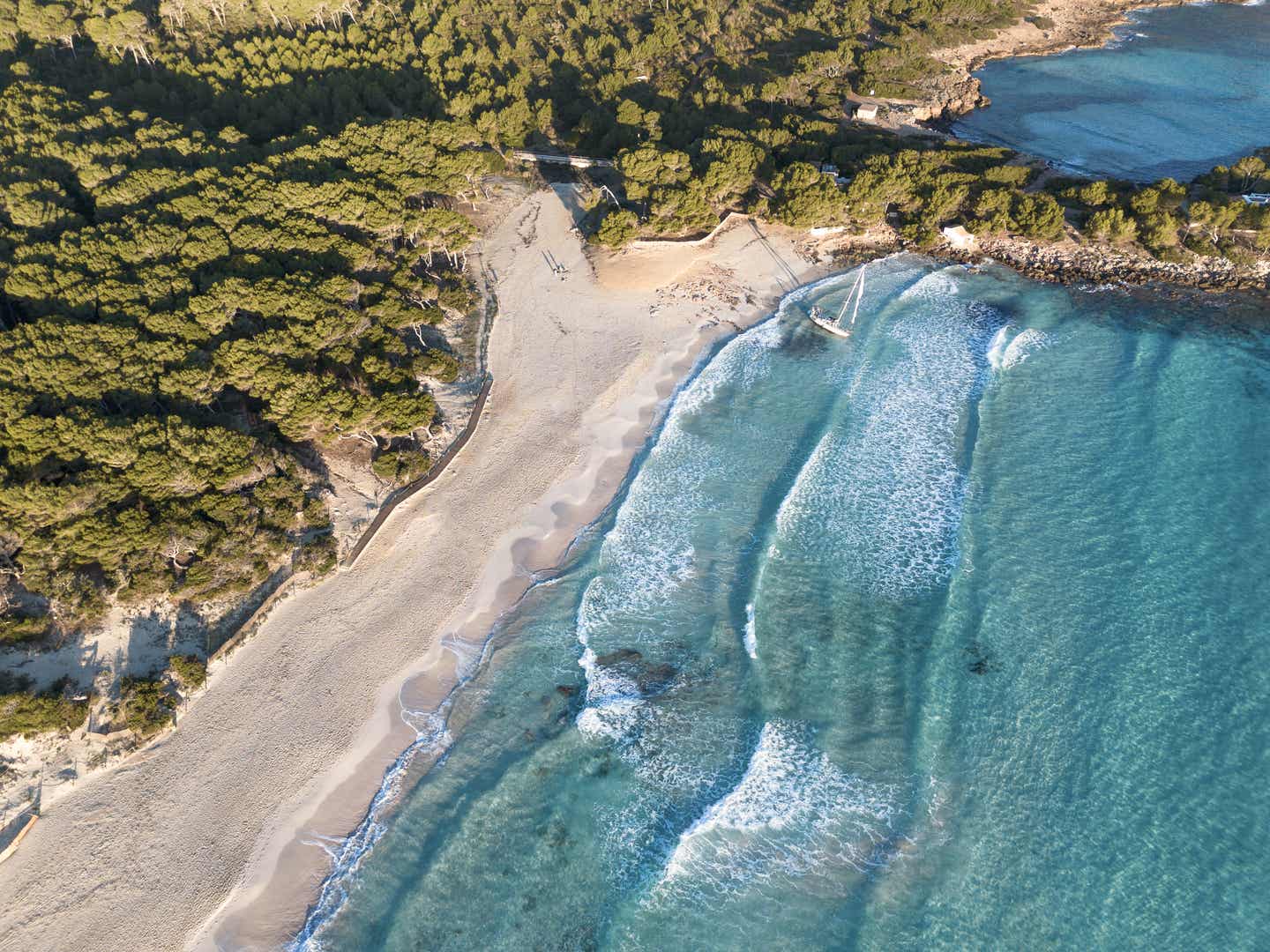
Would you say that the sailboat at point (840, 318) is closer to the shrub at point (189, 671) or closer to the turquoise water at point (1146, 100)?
the turquoise water at point (1146, 100)

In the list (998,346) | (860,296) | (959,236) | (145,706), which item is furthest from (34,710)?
(959,236)

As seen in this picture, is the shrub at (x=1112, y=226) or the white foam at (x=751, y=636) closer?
the white foam at (x=751, y=636)

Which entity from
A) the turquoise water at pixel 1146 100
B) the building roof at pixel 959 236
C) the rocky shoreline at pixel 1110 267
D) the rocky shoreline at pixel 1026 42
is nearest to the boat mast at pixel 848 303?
the rocky shoreline at pixel 1110 267

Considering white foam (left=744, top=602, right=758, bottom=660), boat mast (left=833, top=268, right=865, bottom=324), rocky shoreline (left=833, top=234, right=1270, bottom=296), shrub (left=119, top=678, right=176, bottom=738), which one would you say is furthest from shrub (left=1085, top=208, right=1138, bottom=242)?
shrub (left=119, top=678, right=176, bottom=738)

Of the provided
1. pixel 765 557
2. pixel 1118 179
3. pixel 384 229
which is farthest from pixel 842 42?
pixel 765 557

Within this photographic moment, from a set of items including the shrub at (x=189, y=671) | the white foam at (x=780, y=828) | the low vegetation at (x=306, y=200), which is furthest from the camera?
the low vegetation at (x=306, y=200)

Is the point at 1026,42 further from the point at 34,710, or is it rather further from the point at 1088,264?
the point at 34,710
